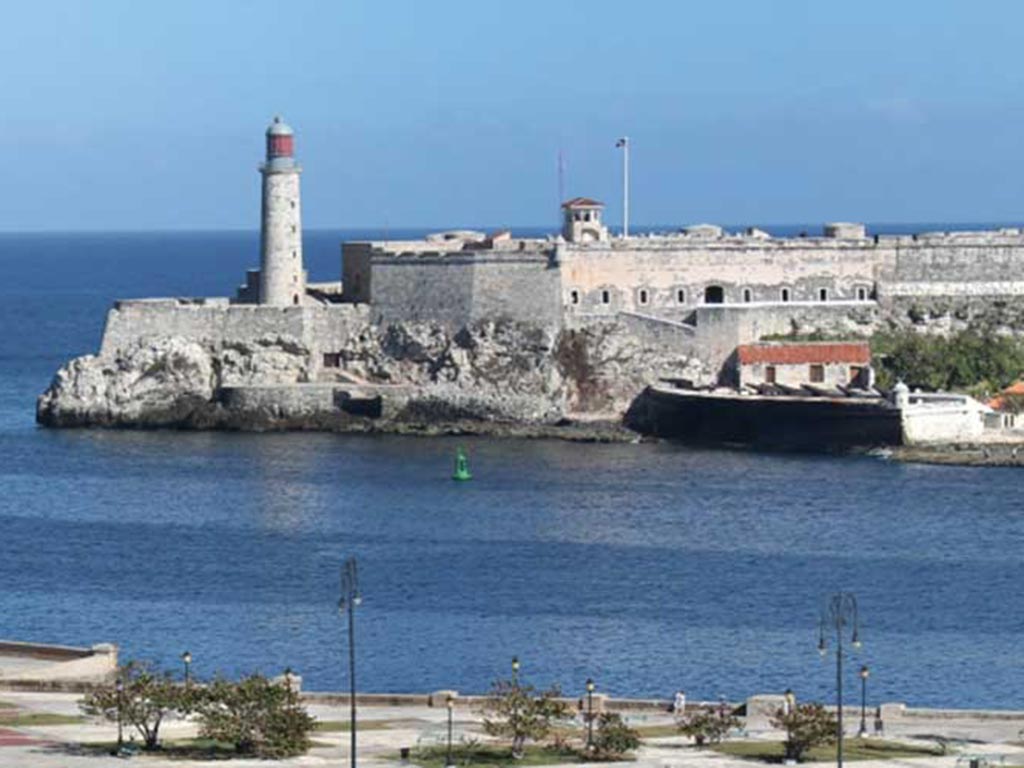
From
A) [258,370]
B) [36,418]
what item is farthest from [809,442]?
[36,418]

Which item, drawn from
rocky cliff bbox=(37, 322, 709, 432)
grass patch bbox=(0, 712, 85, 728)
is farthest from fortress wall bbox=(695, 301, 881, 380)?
grass patch bbox=(0, 712, 85, 728)

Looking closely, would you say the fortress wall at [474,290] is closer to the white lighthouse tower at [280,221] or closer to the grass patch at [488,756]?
the white lighthouse tower at [280,221]

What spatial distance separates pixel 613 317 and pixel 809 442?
8.95 meters

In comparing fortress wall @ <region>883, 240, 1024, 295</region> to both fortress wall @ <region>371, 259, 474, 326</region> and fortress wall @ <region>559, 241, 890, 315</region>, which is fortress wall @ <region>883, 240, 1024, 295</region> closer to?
fortress wall @ <region>559, 241, 890, 315</region>

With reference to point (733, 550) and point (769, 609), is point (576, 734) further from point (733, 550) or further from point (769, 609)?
point (733, 550)

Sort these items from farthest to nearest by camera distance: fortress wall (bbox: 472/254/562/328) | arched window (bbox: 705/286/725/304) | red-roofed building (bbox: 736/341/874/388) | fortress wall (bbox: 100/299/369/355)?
arched window (bbox: 705/286/725/304) → fortress wall (bbox: 100/299/369/355) → fortress wall (bbox: 472/254/562/328) → red-roofed building (bbox: 736/341/874/388)

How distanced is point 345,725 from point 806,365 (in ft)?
147

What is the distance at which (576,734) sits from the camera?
160 ft

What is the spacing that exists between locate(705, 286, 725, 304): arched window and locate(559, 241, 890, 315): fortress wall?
16cm

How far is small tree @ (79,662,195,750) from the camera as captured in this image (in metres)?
47.4

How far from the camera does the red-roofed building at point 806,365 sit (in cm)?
9212

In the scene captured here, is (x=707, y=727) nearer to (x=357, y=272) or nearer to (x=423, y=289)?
(x=423, y=289)

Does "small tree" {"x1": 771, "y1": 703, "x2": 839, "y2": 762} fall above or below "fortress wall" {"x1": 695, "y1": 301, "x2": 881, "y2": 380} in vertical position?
below

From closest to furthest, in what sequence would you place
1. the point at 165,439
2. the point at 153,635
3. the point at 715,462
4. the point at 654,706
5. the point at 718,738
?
the point at 718,738
the point at 654,706
the point at 153,635
the point at 715,462
the point at 165,439
